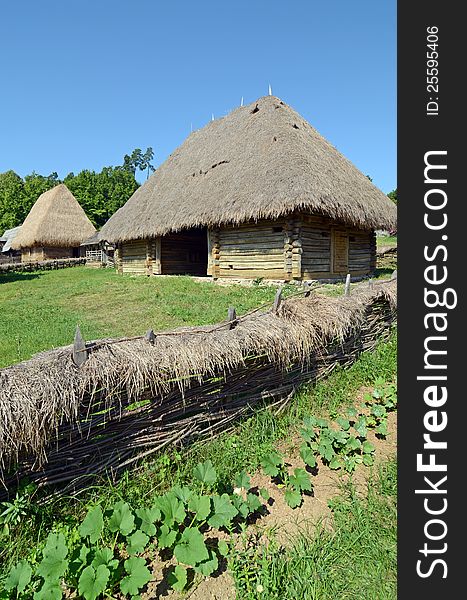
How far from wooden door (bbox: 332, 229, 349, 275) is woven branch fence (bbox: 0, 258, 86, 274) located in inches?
820

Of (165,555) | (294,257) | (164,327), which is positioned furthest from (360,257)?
(165,555)

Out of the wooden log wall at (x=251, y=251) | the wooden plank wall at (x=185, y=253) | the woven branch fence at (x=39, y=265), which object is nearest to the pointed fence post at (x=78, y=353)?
the wooden log wall at (x=251, y=251)

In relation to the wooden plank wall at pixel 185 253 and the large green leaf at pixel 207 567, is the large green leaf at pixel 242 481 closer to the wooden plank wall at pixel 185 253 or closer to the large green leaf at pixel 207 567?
the large green leaf at pixel 207 567

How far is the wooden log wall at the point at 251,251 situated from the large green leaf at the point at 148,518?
32.8ft

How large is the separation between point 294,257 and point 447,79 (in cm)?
941

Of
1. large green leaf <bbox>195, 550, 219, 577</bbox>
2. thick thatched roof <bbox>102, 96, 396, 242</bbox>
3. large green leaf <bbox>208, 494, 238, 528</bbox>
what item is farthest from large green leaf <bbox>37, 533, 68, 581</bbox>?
thick thatched roof <bbox>102, 96, 396, 242</bbox>

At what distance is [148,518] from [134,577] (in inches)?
13.0

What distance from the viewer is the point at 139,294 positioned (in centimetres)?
1101

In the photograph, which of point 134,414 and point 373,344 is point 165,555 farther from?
point 373,344

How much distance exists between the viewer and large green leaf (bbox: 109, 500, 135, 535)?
201 centimetres

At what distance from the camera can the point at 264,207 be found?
11.0 meters

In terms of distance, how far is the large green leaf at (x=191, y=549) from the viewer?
191cm

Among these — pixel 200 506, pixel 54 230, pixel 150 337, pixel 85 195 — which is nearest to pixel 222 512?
pixel 200 506

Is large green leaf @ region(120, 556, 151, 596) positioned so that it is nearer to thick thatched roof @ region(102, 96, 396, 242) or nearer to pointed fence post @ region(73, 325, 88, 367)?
pointed fence post @ region(73, 325, 88, 367)
